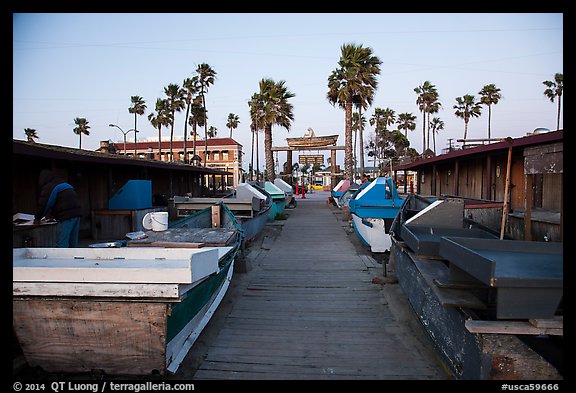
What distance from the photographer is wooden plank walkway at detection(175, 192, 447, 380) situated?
148 inches

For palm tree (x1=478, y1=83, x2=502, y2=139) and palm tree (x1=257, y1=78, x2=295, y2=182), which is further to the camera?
palm tree (x1=478, y1=83, x2=502, y2=139)

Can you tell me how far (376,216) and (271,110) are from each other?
1926 cm

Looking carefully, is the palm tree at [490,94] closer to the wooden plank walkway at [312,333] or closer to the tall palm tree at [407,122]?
the tall palm tree at [407,122]

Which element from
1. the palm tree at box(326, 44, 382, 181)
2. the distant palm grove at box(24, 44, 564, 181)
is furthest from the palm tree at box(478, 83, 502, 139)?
the palm tree at box(326, 44, 382, 181)

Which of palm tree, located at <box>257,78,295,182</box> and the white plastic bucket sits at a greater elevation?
palm tree, located at <box>257,78,295,182</box>

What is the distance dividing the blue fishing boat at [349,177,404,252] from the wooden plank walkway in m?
1.57

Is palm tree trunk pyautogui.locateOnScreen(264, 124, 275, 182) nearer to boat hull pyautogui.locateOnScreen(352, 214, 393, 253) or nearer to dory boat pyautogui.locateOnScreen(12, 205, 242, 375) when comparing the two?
boat hull pyautogui.locateOnScreen(352, 214, 393, 253)

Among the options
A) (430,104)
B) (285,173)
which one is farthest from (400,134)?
(285,173)

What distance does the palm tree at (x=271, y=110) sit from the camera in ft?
87.2

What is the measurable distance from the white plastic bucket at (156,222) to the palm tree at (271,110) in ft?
64.8

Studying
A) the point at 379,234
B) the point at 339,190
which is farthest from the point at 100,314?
the point at 339,190

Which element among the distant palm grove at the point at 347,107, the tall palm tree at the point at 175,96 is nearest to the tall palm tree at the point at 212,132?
the distant palm grove at the point at 347,107

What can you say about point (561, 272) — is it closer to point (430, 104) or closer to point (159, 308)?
point (159, 308)
